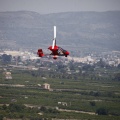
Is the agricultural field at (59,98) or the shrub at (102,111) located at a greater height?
the agricultural field at (59,98)

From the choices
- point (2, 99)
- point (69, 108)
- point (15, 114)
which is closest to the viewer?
point (15, 114)

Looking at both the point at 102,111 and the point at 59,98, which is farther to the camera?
the point at 59,98

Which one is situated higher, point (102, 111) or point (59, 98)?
point (59, 98)

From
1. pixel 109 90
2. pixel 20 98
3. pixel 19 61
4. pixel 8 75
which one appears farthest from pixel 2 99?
pixel 19 61

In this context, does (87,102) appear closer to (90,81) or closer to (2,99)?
(2,99)

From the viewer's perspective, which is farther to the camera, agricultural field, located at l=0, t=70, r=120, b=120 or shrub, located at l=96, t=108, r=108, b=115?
shrub, located at l=96, t=108, r=108, b=115

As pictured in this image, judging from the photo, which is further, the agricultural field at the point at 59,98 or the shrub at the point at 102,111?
the shrub at the point at 102,111

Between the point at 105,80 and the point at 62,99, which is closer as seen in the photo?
the point at 62,99

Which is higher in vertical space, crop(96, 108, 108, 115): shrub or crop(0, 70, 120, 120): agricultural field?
crop(0, 70, 120, 120): agricultural field
